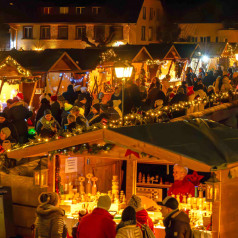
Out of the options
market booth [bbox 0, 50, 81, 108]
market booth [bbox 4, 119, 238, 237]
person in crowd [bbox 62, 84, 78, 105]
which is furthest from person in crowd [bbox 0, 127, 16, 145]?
market booth [bbox 0, 50, 81, 108]

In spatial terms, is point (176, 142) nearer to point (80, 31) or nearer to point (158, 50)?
point (158, 50)

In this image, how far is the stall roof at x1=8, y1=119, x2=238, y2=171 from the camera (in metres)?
9.02

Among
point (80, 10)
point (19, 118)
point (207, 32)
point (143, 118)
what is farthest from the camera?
point (207, 32)

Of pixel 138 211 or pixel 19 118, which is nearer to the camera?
pixel 138 211

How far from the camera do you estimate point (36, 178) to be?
10555 millimetres

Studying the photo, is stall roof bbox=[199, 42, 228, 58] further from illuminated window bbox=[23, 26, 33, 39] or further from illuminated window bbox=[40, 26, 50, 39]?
illuminated window bbox=[23, 26, 33, 39]

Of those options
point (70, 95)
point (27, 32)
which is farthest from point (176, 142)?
point (27, 32)

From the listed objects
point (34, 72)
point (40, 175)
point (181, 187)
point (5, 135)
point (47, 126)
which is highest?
point (34, 72)

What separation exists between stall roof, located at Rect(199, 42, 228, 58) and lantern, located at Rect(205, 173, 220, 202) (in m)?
28.8

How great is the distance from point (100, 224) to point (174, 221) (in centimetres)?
98

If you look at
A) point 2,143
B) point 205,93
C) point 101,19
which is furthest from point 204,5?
point 2,143

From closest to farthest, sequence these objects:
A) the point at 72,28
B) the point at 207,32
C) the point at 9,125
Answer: the point at 9,125 → the point at 72,28 → the point at 207,32

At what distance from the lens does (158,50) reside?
31.0 m

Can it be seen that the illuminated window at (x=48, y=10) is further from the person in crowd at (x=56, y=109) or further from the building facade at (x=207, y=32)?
the person in crowd at (x=56, y=109)
